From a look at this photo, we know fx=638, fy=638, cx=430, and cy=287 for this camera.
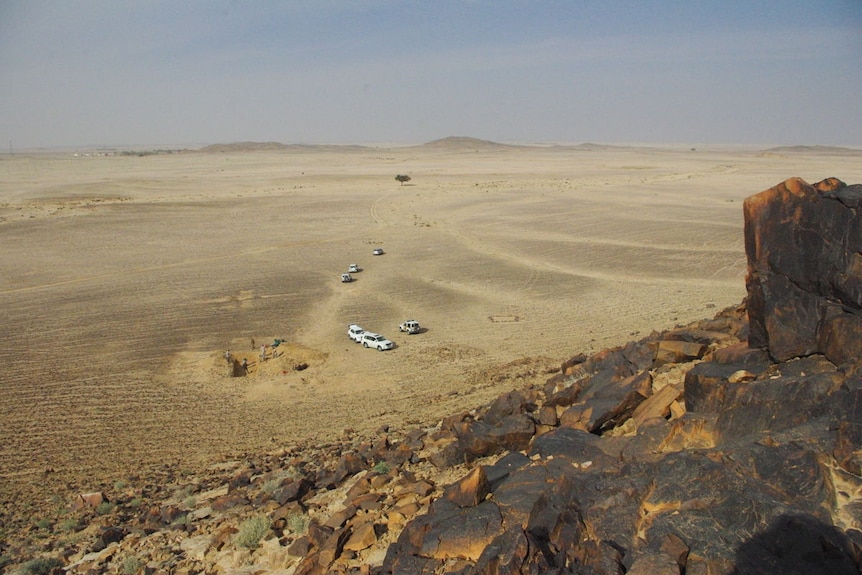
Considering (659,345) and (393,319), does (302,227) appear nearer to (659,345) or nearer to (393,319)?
(393,319)

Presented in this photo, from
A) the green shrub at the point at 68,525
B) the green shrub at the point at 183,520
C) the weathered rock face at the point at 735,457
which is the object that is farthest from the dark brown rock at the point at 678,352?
the green shrub at the point at 68,525

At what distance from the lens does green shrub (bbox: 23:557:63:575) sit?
11.1 metres

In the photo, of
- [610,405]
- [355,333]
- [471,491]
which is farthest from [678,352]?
[355,333]

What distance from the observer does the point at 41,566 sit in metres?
11.2

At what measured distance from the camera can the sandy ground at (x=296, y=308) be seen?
19031 millimetres

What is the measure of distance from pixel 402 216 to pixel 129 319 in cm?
3586

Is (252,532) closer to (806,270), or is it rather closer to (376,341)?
(806,270)

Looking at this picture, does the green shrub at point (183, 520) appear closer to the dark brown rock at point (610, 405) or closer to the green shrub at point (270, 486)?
the green shrub at point (270, 486)

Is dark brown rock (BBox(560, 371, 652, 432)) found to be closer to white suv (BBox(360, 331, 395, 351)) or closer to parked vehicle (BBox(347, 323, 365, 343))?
white suv (BBox(360, 331, 395, 351))

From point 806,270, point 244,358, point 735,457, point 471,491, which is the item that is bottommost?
point 244,358

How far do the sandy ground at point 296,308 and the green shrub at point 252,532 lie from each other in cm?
626

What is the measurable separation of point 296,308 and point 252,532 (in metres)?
22.1

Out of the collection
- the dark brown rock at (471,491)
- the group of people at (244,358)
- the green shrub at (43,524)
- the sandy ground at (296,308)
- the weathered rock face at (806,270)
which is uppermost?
the weathered rock face at (806,270)

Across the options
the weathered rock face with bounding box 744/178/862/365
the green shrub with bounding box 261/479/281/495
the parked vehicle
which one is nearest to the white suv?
the parked vehicle
